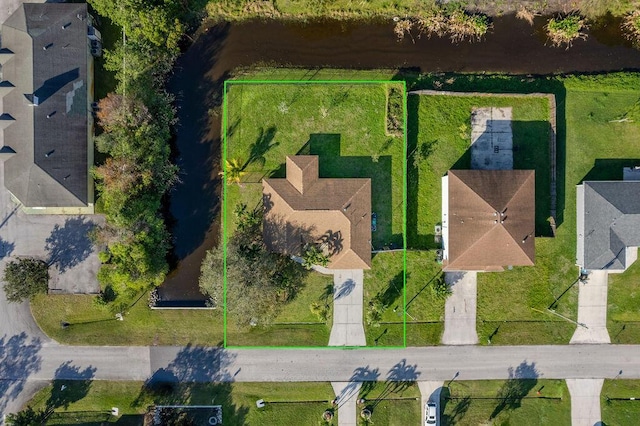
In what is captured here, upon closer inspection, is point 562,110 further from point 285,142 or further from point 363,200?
point 285,142

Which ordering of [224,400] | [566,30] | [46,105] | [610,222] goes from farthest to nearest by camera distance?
1. [224,400]
2. [566,30]
3. [610,222]
4. [46,105]

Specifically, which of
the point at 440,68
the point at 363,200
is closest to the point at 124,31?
the point at 363,200

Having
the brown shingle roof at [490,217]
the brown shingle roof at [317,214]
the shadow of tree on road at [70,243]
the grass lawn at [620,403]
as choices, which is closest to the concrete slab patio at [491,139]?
the brown shingle roof at [490,217]

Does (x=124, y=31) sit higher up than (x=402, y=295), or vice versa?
(x=124, y=31)

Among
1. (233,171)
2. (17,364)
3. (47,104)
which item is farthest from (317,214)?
(17,364)

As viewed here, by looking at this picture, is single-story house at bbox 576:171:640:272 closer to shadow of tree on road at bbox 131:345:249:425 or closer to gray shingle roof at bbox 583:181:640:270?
gray shingle roof at bbox 583:181:640:270

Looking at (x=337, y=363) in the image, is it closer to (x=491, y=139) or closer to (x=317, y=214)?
(x=317, y=214)
